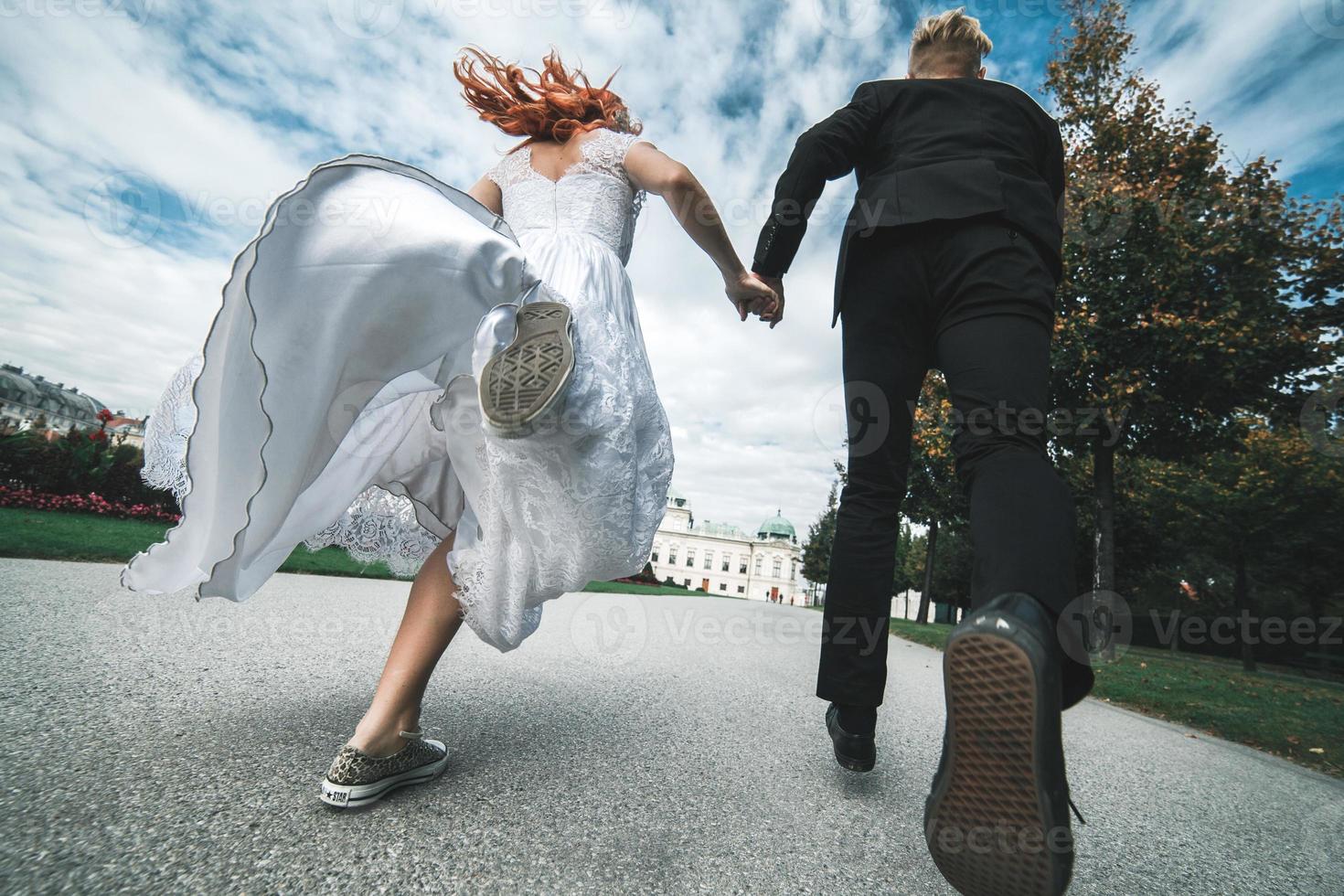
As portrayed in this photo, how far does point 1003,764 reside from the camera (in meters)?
0.82

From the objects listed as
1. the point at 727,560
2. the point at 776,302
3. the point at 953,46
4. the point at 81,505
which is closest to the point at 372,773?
the point at 776,302

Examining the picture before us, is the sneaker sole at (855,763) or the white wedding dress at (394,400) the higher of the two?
the white wedding dress at (394,400)

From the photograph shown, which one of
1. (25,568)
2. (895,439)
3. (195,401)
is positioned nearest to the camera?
(195,401)

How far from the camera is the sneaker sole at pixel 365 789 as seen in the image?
1126 mm

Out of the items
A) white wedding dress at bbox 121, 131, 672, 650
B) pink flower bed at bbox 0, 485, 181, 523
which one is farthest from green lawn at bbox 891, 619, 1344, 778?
pink flower bed at bbox 0, 485, 181, 523

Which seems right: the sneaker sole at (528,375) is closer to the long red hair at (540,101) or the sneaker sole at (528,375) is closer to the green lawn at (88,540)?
the long red hair at (540,101)

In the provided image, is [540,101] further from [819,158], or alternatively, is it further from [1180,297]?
[1180,297]

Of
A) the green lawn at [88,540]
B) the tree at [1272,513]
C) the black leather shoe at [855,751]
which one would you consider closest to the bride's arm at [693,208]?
the black leather shoe at [855,751]

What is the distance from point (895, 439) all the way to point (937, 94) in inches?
36.7

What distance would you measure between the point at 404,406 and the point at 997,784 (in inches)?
59.0

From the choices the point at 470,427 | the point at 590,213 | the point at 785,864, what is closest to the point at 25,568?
the point at 470,427

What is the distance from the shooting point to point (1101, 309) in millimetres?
7816

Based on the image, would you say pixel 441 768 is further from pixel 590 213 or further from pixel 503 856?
pixel 590 213

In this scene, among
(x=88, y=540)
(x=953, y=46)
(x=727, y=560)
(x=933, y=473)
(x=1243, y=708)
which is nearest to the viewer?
(x=953, y=46)
